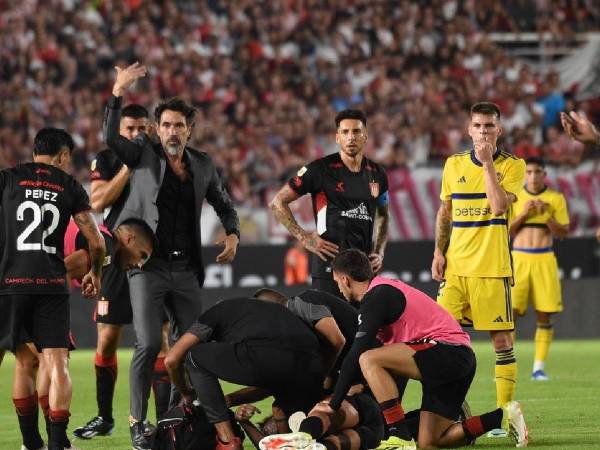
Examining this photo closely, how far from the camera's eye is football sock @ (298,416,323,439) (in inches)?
→ 301

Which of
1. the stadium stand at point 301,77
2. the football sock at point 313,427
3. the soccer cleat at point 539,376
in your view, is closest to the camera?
the football sock at point 313,427

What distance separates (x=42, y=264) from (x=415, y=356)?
7.84 feet

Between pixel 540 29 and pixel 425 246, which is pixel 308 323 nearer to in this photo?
pixel 425 246

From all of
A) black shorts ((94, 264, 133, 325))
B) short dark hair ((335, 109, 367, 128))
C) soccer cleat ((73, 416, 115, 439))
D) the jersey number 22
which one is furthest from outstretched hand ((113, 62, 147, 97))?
soccer cleat ((73, 416, 115, 439))

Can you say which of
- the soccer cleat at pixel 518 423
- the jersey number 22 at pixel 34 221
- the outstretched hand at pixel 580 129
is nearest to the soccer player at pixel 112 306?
the jersey number 22 at pixel 34 221

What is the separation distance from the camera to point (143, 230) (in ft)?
28.7

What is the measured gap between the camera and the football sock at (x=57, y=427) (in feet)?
26.0

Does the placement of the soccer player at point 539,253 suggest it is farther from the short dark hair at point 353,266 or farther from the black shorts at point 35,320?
the black shorts at point 35,320

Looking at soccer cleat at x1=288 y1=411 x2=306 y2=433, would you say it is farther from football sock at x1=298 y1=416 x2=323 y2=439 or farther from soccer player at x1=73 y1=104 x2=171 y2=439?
soccer player at x1=73 y1=104 x2=171 y2=439

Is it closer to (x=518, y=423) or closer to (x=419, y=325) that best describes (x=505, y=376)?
(x=518, y=423)

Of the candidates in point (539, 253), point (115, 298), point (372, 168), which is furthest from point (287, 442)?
point (539, 253)

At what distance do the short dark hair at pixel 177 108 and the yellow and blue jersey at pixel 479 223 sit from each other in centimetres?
222

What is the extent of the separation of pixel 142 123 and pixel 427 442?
342cm

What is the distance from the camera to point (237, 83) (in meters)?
24.0
